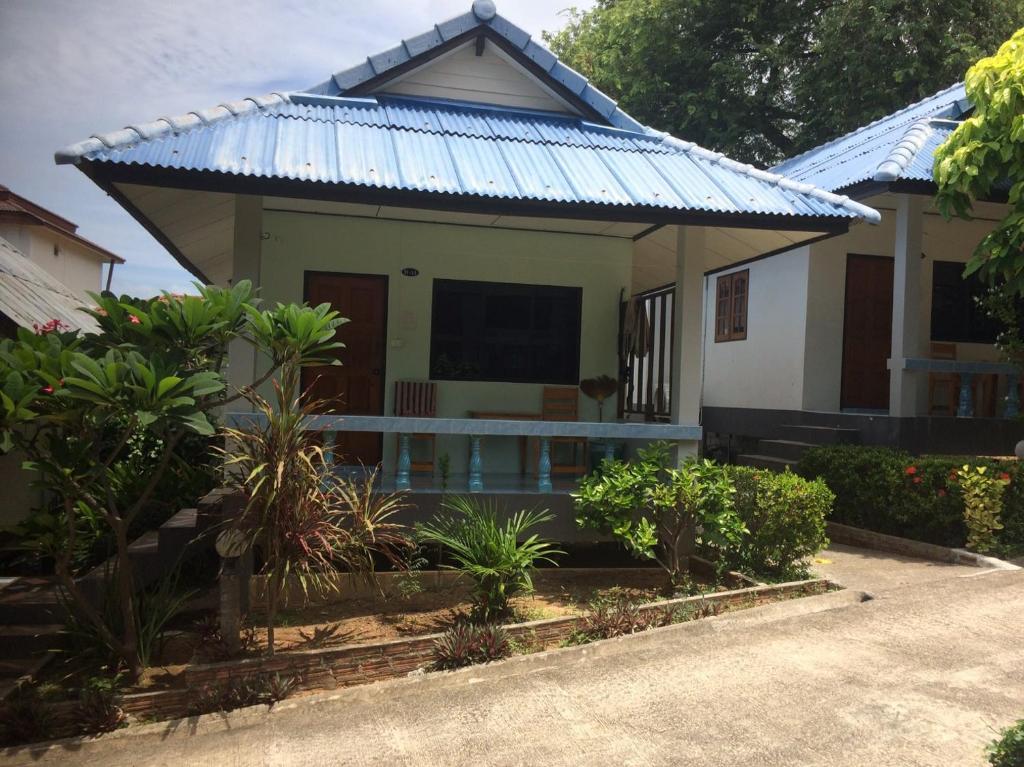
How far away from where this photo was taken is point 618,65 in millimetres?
21859

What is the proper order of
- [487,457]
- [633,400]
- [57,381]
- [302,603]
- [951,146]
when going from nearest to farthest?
[57,381] < [302,603] < [951,146] < [487,457] < [633,400]

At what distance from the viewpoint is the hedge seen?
831cm

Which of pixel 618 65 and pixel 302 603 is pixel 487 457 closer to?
pixel 302 603

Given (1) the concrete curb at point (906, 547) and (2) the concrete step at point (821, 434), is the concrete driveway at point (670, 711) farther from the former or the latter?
(2) the concrete step at point (821, 434)

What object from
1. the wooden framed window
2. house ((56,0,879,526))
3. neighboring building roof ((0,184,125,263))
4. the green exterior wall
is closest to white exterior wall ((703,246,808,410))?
the wooden framed window

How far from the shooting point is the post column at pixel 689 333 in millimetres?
8133

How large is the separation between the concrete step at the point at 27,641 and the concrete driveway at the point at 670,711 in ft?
4.71

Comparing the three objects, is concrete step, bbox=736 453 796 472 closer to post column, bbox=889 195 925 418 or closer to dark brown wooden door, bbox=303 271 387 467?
post column, bbox=889 195 925 418

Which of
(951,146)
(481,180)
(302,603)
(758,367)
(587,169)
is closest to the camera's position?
(302,603)

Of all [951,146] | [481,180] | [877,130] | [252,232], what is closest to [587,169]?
[481,180]

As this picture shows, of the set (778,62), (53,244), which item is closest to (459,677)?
(778,62)

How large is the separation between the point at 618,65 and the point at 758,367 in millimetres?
11721

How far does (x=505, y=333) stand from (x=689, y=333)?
2.67 m

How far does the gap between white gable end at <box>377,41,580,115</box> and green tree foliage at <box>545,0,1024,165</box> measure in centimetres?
1140
